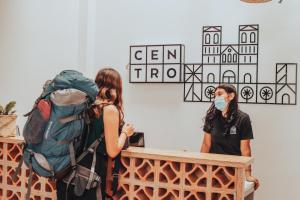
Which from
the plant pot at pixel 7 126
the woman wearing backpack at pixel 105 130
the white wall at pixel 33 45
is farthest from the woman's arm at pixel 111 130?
the white wall at pixel 33 45

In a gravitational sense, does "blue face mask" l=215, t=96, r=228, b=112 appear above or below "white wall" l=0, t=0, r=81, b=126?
below

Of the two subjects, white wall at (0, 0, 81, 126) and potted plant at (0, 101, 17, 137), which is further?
white wall at (0, 0, 81, 126)

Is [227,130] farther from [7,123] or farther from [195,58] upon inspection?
[7,123]

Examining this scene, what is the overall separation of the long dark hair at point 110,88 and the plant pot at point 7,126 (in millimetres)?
994

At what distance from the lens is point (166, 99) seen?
4875mm

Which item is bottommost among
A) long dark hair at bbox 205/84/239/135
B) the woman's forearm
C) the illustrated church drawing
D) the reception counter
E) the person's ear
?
the reception counter

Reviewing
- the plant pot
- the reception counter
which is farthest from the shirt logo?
the plant pot

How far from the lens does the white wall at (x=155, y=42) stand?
14.1 ft

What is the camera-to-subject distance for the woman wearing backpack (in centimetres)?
259

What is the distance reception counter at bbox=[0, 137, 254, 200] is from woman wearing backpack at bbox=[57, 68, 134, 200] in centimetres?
14

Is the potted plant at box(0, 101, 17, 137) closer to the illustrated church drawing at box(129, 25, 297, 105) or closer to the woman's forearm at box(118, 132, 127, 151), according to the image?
the woman's forearm at box(118, 132, 127, 151)

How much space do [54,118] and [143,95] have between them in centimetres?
259

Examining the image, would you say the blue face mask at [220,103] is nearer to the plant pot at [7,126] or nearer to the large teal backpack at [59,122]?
the large teal backpack at [59,122]

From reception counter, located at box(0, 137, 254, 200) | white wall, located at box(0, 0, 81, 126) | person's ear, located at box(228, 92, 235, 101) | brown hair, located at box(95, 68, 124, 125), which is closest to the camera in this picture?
reception counter, located at box(0, 137, 254, 200)
